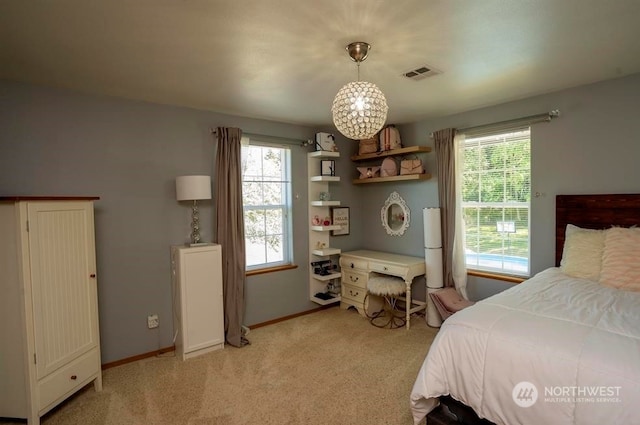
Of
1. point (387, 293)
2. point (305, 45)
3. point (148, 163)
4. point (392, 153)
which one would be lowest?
point (387, 293)

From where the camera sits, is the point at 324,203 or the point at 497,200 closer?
the point at 497,200

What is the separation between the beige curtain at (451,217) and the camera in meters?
3.49

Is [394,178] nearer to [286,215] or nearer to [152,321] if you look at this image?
[286,215]

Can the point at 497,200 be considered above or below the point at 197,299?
above

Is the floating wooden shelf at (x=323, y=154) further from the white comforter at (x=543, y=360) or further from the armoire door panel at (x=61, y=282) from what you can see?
the white comforter at (x=543, y=360)

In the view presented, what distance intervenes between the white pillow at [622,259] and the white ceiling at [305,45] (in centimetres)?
123

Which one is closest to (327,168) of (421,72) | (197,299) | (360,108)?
(421,72)

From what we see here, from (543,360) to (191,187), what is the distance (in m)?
2.76

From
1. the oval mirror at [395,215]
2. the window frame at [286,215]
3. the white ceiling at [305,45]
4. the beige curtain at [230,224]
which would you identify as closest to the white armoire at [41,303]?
the white ceiling at [305,45]

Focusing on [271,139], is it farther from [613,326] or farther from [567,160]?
[613,326]

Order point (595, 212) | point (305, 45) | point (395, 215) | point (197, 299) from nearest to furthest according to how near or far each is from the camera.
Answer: point (305, 45), point (595, 212), point (197, 299), point (395, 215)

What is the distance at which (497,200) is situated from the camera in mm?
3391

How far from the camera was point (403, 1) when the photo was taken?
5.02ft

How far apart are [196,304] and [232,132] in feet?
5.62
